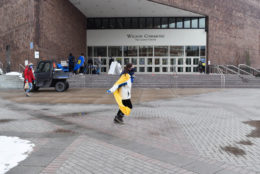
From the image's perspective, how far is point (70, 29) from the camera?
27922 mm

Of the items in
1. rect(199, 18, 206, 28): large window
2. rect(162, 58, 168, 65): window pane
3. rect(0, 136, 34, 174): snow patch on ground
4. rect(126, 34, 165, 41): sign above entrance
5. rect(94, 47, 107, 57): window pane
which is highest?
rect(199, 18, 206, 28): large window

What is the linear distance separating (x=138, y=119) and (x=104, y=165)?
3.76 metres

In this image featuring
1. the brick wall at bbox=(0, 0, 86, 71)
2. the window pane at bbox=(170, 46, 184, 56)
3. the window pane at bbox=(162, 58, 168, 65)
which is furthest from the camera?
the window pane at bbox=(162, 58, 168, 65)

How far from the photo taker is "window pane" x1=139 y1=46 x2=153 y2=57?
112ft

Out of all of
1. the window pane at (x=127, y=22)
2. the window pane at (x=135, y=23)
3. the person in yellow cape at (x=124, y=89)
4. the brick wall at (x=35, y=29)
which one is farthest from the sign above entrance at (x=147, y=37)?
the person in yellow cape at (x=124, y=89)

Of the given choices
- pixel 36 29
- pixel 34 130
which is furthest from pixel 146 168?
pixel 36 29

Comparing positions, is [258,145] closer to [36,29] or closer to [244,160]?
[244,160]

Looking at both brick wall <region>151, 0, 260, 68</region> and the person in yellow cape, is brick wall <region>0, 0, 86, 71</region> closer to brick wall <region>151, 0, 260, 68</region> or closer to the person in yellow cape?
brick wall <region>151, 0, 260, 68</region>

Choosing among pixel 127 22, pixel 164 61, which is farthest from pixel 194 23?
pixel 127 22

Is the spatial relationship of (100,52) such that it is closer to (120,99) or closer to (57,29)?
(57,29)

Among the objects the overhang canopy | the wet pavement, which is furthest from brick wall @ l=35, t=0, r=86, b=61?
the wet pavement

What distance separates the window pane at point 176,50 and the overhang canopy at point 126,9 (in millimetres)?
4098

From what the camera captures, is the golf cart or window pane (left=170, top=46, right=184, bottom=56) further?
window pane (left=170, top=46, right=184, bottom=56)

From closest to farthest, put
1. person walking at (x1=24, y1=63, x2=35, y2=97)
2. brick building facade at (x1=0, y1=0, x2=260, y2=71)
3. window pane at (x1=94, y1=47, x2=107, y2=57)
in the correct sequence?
person walking at (x1=24, y1=63, x2=35, y2=97) < brick building facade at (x1=0, y1=0, x2=260, y2=71) < window pane at (x1=94, y1=47, x2=107, y2=57)
